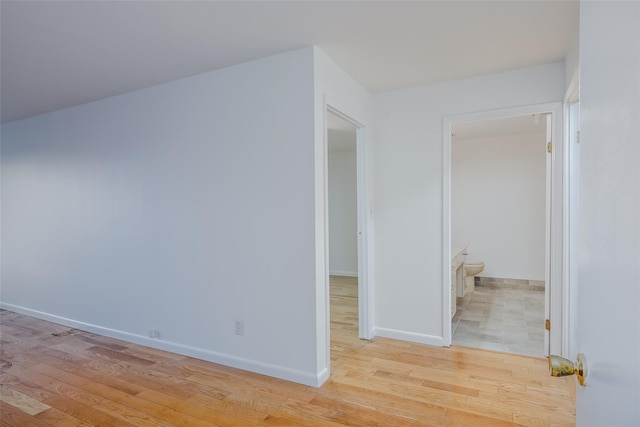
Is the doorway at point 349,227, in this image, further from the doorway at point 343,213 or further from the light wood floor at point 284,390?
the light wood floor at point 284,390

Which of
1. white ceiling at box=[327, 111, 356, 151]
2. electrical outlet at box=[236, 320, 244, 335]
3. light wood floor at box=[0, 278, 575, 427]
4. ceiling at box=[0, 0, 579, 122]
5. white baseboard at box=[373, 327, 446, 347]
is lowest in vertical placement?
light wood floor at box=[0, 278, 575, 427]

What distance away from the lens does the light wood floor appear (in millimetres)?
2135

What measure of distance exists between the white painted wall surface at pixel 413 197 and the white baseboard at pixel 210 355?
1162mm

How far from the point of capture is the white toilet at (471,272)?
5031 millimetres

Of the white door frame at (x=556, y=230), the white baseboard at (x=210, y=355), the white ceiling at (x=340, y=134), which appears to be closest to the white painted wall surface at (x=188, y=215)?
the white baseboard at (x=210, y=355)

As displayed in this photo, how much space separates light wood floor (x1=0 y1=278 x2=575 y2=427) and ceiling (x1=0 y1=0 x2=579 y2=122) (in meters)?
2.46

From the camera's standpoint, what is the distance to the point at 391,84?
10.6 feet

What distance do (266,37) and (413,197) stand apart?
6.36 feet

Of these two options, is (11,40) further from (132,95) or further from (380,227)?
(380,227)

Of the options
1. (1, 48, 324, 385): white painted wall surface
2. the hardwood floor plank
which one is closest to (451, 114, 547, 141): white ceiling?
(1, 48, 324, 385): white painted wall surface

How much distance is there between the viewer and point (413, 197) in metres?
3.33

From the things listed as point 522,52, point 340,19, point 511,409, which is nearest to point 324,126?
point 340,19

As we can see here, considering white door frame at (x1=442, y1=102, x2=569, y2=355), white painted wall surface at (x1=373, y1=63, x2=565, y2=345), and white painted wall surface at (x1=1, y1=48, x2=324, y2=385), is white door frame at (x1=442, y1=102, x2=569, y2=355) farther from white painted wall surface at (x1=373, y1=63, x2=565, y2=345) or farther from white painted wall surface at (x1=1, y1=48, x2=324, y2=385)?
white painted wall surface at (x1=1, y1=48, x2=324, y2=385)

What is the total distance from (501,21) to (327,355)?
8.54 feet
